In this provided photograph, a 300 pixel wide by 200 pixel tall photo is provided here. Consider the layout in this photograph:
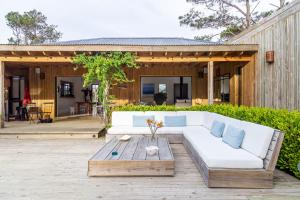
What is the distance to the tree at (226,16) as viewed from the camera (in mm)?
19953

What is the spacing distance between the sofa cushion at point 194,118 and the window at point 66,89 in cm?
1059

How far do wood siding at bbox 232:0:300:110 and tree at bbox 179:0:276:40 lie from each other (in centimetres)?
1195

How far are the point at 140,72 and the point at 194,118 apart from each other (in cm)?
565

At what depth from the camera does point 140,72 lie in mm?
12328

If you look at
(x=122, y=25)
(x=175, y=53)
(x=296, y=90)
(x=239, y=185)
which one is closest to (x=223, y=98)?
(x=175, y=53)

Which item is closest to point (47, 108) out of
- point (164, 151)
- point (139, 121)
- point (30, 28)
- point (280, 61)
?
point (139, 121)

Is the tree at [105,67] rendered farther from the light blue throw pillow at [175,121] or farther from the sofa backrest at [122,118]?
the light blue throw pillow at [175,121]

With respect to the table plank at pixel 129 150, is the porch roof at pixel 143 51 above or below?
above

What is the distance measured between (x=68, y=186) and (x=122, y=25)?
24273 mm

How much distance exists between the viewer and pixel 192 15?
2041 centimetres

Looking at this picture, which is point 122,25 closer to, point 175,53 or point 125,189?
point 175,53

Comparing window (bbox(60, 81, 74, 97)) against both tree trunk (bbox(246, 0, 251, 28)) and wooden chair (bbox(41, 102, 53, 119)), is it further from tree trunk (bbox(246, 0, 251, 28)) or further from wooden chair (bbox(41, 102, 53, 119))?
tree trunk (bbox(246, 0, 251, 28))

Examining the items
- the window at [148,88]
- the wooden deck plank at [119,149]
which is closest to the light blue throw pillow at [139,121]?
the wooden deck plank at [119,149]

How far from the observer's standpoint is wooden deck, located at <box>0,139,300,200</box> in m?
3.36
